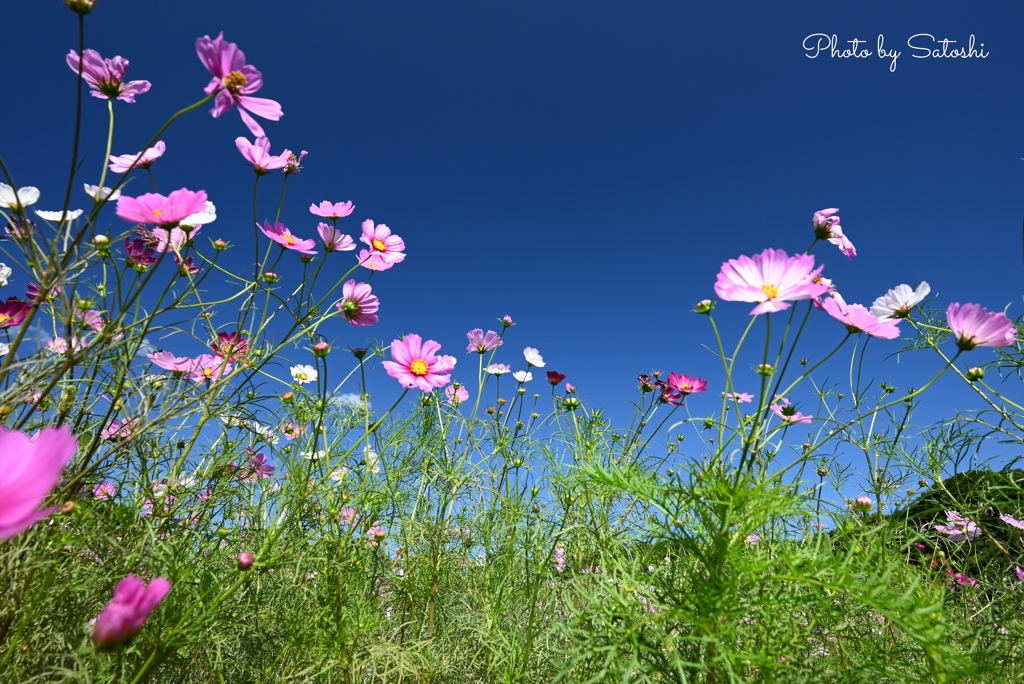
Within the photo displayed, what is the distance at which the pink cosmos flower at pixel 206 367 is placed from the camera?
1.09 meters

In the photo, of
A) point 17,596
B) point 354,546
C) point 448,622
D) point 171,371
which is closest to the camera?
point 17,596

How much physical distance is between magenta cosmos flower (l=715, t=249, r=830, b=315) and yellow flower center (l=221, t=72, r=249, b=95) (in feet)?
2.36

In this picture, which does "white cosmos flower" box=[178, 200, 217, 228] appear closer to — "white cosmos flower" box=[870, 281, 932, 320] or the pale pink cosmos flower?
the pale pink cosmos flower

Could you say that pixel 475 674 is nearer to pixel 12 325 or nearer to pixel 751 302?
pixel 751 302

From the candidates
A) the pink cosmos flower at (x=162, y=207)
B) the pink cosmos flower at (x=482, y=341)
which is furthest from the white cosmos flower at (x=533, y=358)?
the pink cosmos flower at (x=162, y=207)

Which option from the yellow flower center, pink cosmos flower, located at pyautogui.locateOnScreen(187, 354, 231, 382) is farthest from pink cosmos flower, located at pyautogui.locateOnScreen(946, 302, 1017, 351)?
pink cosmos flower, located at pyautogui.locateOnScreen(187, 354, 231, 382)

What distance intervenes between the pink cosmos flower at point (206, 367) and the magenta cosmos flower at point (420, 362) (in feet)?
1.17

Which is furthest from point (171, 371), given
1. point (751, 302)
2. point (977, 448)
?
point (977, 448)

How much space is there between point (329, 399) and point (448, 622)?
753 millimetres

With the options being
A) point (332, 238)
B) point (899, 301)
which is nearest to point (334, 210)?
point (332, 238)

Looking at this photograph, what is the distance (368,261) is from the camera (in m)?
1.13

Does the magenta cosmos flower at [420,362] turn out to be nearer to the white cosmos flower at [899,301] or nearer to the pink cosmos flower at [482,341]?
the pink cosmos flower at [482,341]

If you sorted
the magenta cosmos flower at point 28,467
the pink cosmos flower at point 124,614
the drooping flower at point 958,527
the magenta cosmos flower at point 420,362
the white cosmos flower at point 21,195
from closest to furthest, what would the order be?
the magenta cosmos flower at point 28,467 → the pink cosmos flower at point 124,614 → the white cosmos flower at point 21,195 → the magenta cosmos flower at point 420,362 → the drooping flower at point 958,527

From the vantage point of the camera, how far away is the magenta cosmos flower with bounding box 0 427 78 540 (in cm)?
24
